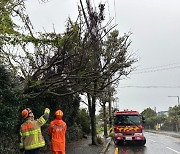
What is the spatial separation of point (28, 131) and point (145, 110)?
106472 mm

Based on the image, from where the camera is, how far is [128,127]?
22219mm

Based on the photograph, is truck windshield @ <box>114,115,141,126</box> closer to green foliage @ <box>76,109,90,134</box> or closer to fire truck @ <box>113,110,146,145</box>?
fire truck @ <box>113,110,146,145</box>

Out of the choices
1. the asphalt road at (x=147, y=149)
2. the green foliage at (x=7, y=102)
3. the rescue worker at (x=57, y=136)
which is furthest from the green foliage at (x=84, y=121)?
the rescue worker at (x=57, y=136)

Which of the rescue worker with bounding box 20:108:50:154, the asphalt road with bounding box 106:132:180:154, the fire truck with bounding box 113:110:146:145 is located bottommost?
the asphalt road with bounding box 106:132:180:154

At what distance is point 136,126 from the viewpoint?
22109 mm

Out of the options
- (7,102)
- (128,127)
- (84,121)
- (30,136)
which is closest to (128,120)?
(128,127)

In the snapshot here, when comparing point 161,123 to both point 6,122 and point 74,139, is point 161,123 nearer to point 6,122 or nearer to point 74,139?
point 74,139

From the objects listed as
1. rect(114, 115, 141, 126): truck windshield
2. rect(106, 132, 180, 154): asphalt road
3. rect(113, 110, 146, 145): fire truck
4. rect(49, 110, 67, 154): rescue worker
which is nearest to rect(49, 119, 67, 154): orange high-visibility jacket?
rect(49, 110, 67, 154): rescue worker

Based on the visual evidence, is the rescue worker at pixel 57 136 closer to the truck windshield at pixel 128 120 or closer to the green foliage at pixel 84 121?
the truck windshield at pixel 128 120

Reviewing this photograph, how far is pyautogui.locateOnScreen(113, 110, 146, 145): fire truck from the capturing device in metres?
21.9

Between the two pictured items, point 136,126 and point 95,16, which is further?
point 136,126

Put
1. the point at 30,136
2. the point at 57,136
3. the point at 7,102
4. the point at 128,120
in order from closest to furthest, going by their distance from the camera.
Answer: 1. the point at 30,136
2. the point at 57,136
3. the point at 7,102
4. the point at 128,120

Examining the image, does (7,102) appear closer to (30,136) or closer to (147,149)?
(30,136)

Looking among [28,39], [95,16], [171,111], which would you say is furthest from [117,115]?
[171,111]
